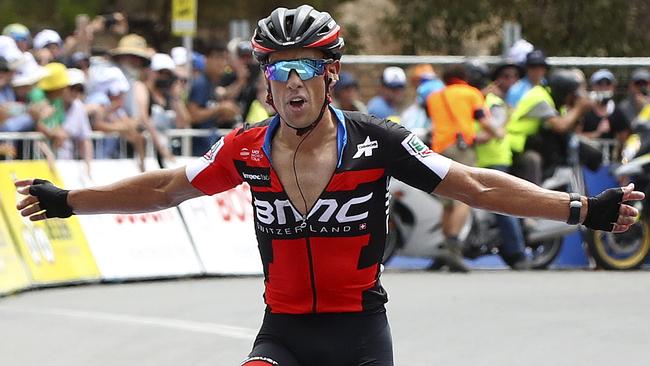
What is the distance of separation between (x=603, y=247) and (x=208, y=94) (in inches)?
178

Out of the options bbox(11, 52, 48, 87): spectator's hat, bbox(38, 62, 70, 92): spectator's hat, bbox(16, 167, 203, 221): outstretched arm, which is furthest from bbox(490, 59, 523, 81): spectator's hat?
bbox(16, 167, 203, 221): outstretched arm

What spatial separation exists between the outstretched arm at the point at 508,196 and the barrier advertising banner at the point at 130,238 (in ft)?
30.1

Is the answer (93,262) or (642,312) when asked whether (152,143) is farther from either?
(642,312)

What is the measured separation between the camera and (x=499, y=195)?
603cm

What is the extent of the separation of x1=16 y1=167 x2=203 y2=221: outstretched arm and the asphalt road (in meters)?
3.77

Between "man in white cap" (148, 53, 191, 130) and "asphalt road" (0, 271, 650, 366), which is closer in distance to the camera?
"asphalt road" (0, 271, 650, 366)

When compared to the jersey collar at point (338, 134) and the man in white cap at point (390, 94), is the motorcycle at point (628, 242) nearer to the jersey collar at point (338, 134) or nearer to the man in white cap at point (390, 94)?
the man in white cap at point (390, 94)

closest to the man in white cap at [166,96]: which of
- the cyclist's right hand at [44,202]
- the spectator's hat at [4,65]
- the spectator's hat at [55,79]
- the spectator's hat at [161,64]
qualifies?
the spectator's hat at [161,64]

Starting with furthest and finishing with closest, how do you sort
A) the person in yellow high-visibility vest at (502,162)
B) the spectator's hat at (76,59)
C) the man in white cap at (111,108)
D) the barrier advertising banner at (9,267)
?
the spectator's hat at (76,59) → the person in yellow high-visibility vest at (502,162) → the man in white cap at (111,108) → the barrier advertising banner at (9,267)

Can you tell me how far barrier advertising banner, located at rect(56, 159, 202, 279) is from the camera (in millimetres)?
14922

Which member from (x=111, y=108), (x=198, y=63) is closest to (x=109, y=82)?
(x=111, y=108)

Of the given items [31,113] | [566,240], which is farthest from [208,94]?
[566,240]

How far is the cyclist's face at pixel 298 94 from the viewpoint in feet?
19.0

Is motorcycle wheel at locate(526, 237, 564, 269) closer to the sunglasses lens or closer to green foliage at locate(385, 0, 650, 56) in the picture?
green foliage at locate(385, 0, 650, 56)
